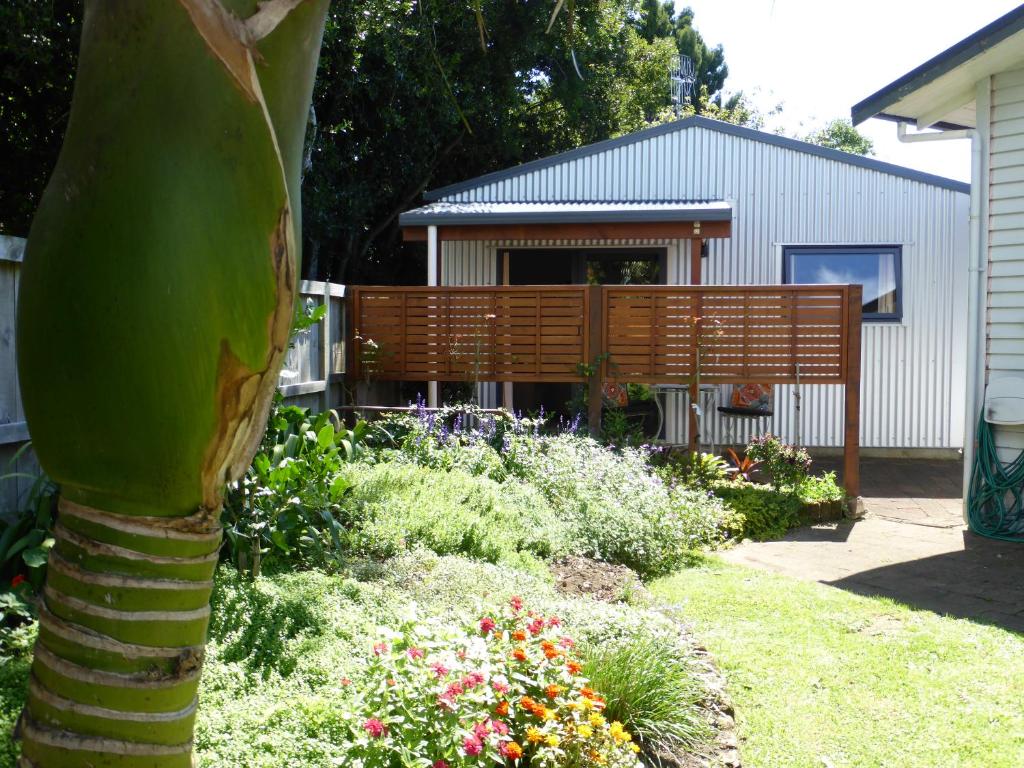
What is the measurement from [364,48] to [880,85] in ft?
29.7

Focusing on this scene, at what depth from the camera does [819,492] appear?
8.53 m

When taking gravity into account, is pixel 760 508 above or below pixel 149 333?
below

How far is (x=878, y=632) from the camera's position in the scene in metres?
5.08

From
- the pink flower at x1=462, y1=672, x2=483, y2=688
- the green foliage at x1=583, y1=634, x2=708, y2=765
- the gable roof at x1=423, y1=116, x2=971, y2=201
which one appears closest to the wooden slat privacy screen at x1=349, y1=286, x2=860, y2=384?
the gable roof at x1=423, y1=116, x2=971, y2=201

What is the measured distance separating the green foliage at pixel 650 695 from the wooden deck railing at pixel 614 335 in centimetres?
550

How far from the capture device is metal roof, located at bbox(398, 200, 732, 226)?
1076cm

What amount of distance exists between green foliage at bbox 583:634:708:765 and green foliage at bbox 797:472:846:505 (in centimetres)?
497

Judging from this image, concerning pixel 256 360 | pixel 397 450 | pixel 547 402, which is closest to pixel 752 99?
pixel 547 402

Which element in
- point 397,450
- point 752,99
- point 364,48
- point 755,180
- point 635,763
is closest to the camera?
point 635,763

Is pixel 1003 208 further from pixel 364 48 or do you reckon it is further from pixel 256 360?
pixel 364 48

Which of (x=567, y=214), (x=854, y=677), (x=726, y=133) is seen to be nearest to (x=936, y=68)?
(x=567, y=214)

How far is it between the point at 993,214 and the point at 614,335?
369 cm

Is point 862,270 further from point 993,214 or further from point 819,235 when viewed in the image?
point 993,214

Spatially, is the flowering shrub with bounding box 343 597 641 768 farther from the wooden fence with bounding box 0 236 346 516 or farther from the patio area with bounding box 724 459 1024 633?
the patio area with bounding box 724 459 1024 633
